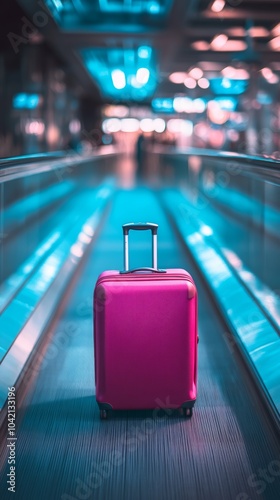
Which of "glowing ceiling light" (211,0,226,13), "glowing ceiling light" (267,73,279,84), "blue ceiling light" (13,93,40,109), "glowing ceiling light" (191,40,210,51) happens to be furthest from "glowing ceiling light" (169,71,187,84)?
"glowing ceiling light" (211,0,226,13)

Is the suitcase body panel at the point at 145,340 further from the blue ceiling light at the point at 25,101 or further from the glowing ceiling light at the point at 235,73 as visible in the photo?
the glowing ceiling light at the point at 235,73

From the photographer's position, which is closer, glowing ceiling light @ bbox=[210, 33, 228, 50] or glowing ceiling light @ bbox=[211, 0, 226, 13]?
glowing ceiling light @ bbox=[211, 0, 226, 13]

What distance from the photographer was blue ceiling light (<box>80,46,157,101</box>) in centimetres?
2962

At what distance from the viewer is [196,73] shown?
38625mm

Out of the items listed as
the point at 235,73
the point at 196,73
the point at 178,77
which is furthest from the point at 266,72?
the point at 178,77

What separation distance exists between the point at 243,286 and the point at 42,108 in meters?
24.1

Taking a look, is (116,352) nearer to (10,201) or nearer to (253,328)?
(253,328)

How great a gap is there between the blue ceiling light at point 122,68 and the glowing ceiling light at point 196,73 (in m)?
1.95

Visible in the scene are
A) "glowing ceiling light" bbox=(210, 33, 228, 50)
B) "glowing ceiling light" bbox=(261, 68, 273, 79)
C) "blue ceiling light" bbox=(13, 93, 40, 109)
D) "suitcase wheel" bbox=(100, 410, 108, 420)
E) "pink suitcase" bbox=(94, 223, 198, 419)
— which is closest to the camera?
"pink suitcase" bbox=(94, 223, 198, 419)

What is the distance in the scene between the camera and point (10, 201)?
6461mm

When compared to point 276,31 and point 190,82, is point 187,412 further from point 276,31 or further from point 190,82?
point 190,82

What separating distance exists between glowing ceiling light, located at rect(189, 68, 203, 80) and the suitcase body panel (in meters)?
34.7

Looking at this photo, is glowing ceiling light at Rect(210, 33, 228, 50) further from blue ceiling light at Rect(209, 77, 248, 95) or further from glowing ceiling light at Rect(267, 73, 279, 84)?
blue ceiling light at Rect(209, 77, 248, 95)

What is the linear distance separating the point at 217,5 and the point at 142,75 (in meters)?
18.5
